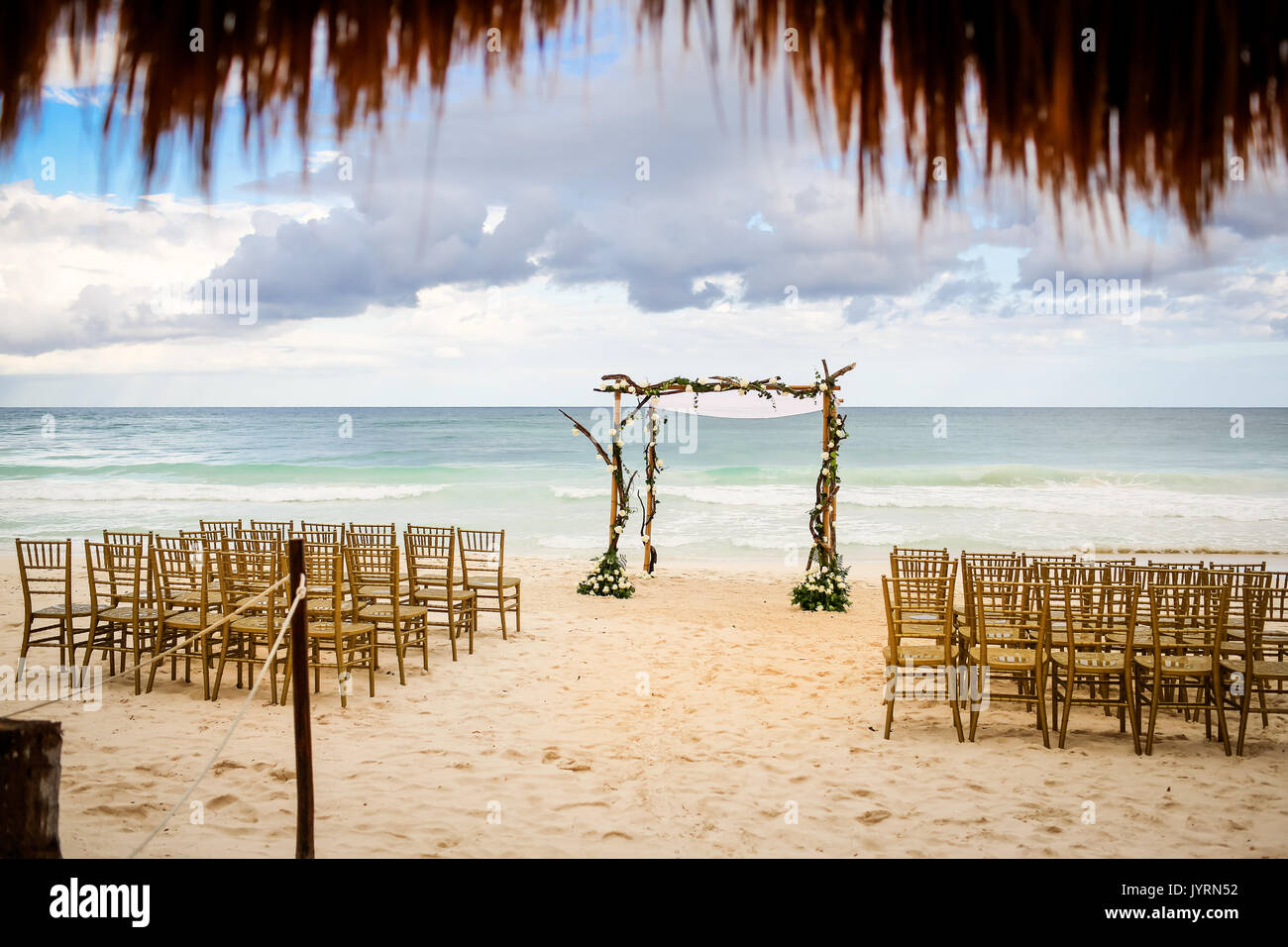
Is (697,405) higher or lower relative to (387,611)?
higher

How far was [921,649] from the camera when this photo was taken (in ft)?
16.4

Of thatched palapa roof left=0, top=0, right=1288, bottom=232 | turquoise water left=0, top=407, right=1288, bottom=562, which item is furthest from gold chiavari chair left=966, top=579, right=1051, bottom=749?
turquoise water left=0, top=407, right=1288, bottom=562

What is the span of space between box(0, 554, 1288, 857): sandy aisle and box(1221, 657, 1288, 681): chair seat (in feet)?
1.41

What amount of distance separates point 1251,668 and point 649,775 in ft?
10.2

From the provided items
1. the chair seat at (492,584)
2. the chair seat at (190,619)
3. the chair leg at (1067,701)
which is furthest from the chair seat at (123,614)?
the chair leg at (1067,701)

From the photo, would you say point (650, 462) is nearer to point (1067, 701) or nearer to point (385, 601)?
point (385, 601)

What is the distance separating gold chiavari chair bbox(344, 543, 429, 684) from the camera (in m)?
5.64

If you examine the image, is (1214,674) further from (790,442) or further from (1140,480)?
(790,442)

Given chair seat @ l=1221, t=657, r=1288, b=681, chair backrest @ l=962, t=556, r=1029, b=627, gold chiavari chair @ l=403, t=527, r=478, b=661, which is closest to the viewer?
chair seat @ l=1221, t=657, r=1288, b=681

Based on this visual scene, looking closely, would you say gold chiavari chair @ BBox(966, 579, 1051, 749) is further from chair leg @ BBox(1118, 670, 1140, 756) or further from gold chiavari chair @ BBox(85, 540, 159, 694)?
gold chiavari chair @ BBox(85, 540, 159, 694)

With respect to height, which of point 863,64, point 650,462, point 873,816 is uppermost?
point 863,64

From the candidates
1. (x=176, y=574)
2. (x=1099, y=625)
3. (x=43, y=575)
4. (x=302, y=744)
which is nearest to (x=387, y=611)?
(x=176, y=574)

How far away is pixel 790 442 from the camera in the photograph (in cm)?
3531

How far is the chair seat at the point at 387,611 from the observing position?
582 centimetres
